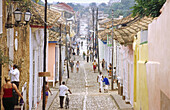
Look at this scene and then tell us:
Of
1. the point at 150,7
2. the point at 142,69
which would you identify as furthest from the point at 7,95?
the point at 150,7

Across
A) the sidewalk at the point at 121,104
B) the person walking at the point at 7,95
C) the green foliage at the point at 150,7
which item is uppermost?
the green foliage at the point at 150,7

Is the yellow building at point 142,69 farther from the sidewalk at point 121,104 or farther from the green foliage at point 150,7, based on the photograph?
the sidewalk at point 121,104

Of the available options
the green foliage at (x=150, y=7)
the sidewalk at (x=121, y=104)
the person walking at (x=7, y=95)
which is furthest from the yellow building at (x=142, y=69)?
the person walking at (x=7, y=95)

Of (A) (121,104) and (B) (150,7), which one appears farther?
(A) (121,104)

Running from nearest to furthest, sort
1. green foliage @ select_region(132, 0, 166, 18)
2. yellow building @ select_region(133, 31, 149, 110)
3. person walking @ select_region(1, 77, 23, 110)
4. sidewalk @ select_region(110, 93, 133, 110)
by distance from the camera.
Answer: person walking @ select_region(1, 77, 23, 110) → yellow building @ select_region(133, 31, 149, 110) → green foliage @ select_region(132, 0, 166, 18) → sidewalk @ select_region(110, 93, 133, 110)

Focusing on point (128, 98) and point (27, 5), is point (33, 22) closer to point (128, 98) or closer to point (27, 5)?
point (27, 5)

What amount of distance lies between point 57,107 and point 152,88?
29.9 ft

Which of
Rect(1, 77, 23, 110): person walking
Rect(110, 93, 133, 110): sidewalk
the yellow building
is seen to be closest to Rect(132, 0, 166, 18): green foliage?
the yellow building

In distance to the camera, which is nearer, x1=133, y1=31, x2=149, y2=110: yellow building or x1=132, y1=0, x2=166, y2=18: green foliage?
x1=133, y1=31, x2=149, y2=110: yellow building

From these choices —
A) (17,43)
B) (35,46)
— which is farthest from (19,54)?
(35,46)

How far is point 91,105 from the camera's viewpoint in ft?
64.4

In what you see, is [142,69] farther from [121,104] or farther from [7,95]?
[7,95]

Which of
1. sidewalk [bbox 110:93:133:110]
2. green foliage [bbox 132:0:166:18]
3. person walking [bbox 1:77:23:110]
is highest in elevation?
green foliage [bbox 132:0:166:18]

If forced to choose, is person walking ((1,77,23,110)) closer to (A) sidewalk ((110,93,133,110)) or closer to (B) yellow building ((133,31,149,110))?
(B) yellow building ((133,31,149,110))
